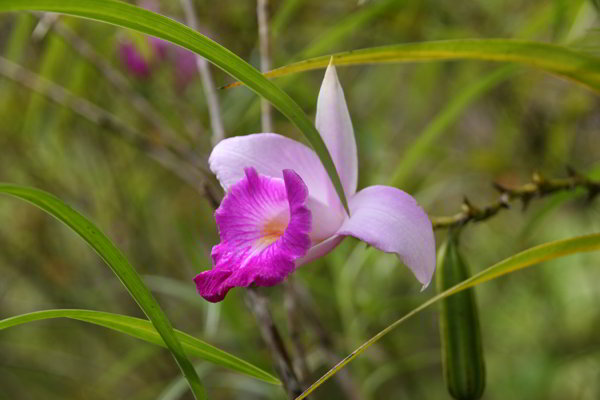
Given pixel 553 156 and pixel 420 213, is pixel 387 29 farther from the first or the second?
pixel 420 213

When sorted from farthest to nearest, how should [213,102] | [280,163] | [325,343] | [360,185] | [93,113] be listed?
[360,185]
[93,113]
[325,343]
[213,102]
[280,163]

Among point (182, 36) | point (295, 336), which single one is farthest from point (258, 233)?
point (295, 336)

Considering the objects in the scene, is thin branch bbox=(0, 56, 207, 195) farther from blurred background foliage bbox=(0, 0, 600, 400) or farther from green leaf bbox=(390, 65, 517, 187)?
green leaf bbox=(390, 65, 517, 187)

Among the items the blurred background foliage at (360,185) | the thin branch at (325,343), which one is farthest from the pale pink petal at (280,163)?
the blurred background foliage at (360,185)

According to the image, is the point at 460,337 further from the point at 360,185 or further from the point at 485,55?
the point at 360,185

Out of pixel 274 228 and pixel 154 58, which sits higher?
pixel 154 58

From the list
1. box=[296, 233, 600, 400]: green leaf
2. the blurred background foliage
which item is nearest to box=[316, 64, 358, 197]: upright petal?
box=[296, 233, 600, 400]: green leaf

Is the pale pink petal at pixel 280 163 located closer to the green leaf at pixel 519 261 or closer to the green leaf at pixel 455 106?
the green leaf at pixel 519 261
